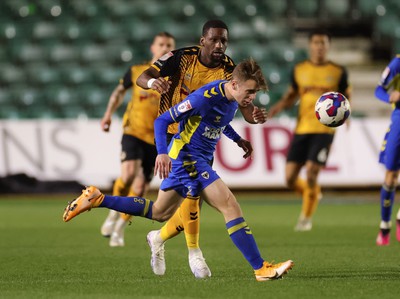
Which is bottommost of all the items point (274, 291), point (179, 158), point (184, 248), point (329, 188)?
point (329, 188)

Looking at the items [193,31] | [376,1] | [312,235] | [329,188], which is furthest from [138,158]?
[376,1]

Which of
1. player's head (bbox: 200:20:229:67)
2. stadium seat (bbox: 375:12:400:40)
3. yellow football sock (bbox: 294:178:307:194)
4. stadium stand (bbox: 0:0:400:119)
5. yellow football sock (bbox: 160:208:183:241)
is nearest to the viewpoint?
player's head (bbox: 200:20:229:67)

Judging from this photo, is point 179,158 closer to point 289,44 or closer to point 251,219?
point 251,219

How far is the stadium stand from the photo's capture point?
18.5 metres

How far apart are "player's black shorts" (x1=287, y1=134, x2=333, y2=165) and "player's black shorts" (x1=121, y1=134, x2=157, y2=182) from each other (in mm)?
2436

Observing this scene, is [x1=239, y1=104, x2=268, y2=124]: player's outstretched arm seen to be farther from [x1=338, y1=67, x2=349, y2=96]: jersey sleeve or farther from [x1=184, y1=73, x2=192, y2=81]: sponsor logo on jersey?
[x1=338, y1=67, x2=349, y2=96]: jersey sleeve

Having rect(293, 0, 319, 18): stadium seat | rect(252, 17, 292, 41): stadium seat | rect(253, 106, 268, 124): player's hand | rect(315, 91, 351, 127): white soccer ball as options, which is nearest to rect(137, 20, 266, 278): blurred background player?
rect(253, 106, 268, 124): player's hand

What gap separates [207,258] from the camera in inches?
320

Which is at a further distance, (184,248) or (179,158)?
(184,248)

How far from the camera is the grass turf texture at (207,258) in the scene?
596 centimetres

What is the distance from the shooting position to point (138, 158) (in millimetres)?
9836

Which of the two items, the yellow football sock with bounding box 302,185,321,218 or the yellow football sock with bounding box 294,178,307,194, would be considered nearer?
the yellow football sock with bounding box 302,185,321,218

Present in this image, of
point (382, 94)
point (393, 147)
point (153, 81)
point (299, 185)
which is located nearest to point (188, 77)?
point (153, 81)

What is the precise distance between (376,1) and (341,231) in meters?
10.2
